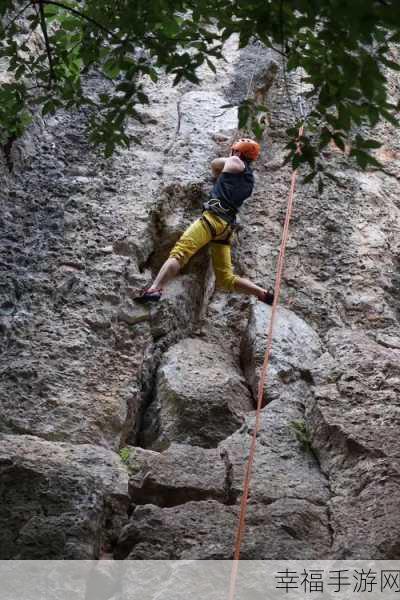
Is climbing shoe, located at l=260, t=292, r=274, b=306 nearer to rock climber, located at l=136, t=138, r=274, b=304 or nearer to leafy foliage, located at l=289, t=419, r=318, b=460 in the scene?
rock climber, located at l=136, t=138, r=274, b=304

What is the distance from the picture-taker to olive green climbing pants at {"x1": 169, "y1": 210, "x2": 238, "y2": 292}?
639 cm

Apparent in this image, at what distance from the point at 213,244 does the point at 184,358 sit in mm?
1153

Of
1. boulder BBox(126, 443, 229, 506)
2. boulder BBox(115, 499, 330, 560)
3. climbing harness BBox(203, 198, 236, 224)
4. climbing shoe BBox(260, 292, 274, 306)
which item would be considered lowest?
boulder BBox(115, 499, 330, 560)

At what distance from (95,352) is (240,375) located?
1.26 m

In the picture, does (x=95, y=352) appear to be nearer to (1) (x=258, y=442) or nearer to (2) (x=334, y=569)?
(1) (x=258, y=442)

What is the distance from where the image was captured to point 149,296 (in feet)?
20.0

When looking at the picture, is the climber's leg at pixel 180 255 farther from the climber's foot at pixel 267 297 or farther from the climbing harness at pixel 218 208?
the climber's foot at pixel 267 297

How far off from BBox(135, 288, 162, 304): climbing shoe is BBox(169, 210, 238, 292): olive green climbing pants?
0.39m

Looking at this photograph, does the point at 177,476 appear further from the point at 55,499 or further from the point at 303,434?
the point at 303,434

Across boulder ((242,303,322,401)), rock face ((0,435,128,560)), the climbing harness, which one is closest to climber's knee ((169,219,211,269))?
the climbing harness

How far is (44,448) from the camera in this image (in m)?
4.72

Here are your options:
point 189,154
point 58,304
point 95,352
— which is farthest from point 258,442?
point 189,154

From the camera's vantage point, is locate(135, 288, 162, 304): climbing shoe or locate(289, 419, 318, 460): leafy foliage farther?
locate(135, 288, 162, 304): climbing shoe

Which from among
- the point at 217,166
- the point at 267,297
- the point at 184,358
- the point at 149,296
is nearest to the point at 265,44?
the point at 149,296
